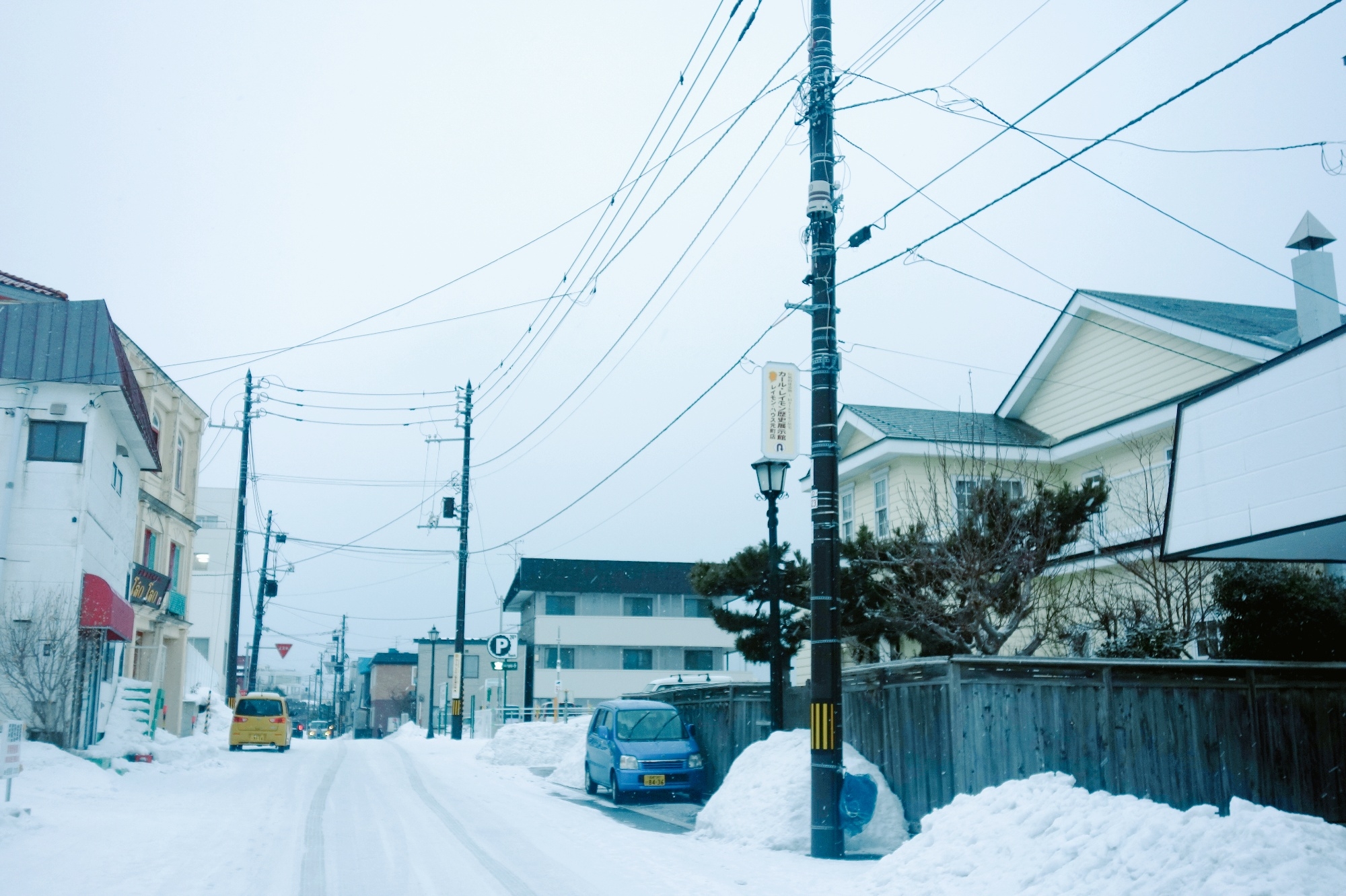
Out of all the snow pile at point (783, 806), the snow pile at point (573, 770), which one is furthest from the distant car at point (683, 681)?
the snow pile at point (783, 806)

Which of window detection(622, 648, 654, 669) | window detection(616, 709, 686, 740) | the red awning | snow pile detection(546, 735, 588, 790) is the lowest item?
snow pile detection(546, 735, 588, 790)

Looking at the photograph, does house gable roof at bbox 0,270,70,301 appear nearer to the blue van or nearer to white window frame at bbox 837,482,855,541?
the blue van

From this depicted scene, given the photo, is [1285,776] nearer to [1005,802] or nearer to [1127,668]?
[1127,668]

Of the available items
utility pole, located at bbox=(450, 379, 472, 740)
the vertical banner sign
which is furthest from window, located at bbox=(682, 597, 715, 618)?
the vertical banner sign

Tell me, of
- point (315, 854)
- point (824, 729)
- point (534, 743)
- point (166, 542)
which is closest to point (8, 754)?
point (315, 854)

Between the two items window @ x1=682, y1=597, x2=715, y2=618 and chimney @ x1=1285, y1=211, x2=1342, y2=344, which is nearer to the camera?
chimney @ x1=1285, y1=211, x2=1342, y2=344

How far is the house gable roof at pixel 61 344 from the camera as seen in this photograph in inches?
854

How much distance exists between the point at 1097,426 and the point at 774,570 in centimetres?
827

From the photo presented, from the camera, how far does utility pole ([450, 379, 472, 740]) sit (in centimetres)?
3650

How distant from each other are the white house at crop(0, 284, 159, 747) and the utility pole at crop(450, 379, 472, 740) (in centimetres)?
1453

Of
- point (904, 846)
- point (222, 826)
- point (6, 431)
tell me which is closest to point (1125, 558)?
point (904, 846)

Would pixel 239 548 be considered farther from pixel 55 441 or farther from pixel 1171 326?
pixel 1171 326

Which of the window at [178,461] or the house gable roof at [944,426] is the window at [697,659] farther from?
the house gable roof at [944,426]

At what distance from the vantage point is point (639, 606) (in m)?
58.8
